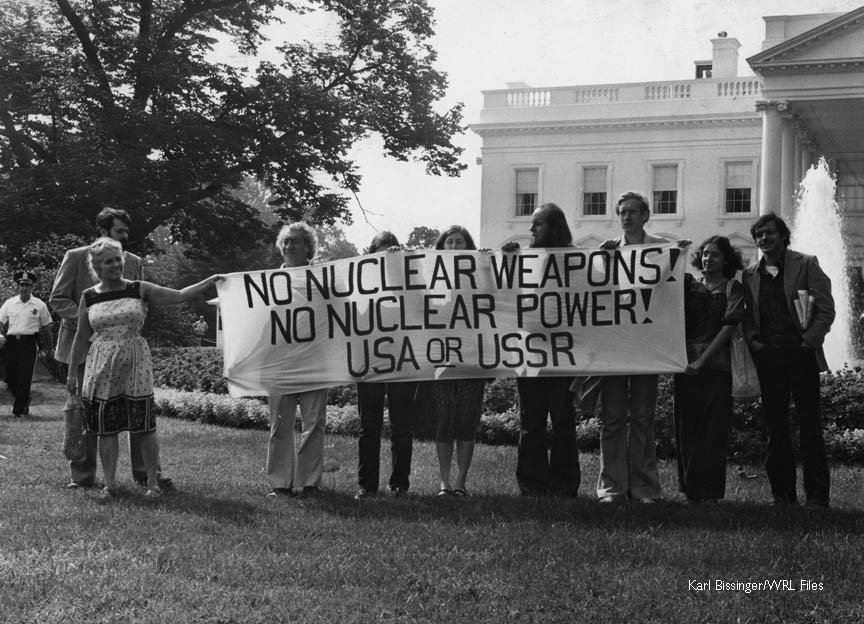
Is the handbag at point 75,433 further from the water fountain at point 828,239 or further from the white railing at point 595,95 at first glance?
the white railing at point 595,95

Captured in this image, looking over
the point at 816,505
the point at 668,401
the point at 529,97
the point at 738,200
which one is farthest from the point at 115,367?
the point at 529,97

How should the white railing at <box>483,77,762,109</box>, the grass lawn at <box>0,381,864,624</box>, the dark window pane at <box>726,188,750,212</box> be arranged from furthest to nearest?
the white railing at <box>483,77,762,109</box> < the dark window pane at <box>726,188,750,212</box> < the grass lawn at <box>0,381,864,624</box>

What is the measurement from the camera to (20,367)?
15945mm

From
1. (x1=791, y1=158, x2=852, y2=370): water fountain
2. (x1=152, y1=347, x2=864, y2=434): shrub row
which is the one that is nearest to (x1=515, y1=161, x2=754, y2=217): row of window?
(x1=791, y1=158, x2=852, y2=370): water fountain

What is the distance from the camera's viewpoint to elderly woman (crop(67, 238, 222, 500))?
306 inches

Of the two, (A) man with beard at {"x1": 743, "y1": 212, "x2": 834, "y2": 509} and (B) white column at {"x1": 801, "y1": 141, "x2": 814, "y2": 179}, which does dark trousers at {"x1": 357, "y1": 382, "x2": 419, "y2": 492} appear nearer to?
(A) man with beard at {"x1": 743, "y1": 212, "x2": 834, "y2": 509}

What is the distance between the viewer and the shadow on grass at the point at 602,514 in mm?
6480

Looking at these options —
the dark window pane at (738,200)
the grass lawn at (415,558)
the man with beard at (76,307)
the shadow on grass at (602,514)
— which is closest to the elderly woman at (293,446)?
the grass lawn at (415,558)

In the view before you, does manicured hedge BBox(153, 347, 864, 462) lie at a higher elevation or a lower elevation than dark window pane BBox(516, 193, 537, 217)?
lower

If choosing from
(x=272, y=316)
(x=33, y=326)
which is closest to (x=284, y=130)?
(x=33, y=326)

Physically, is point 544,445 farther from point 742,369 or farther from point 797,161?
point 797,161

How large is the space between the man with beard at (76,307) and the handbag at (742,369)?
444cm

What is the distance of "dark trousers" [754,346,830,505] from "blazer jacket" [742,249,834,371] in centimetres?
13

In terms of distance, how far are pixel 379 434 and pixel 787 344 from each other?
3074mm
